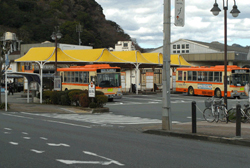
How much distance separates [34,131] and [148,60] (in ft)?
113

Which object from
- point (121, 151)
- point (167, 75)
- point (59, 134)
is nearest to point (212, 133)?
point (167, 75)

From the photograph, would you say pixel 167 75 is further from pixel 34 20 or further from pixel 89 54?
pixel 34 20

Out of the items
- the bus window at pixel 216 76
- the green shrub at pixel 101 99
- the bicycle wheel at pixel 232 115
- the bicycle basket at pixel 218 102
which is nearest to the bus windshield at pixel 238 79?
the bus window at pixel 216 76

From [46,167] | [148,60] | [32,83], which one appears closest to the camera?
[46,167]

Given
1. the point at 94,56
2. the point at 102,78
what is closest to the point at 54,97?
the point at 102,78

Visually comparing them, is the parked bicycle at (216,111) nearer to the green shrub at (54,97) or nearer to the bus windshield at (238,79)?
the green shrub at (54,97)

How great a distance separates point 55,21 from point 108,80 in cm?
8044

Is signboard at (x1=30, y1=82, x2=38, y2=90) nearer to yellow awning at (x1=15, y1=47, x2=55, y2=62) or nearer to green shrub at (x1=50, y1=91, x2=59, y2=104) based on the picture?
green shrub at (x1=50, y1=91, x2=59, y2=104)

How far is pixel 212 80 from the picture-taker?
120ft

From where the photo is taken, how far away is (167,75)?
42.5 ft

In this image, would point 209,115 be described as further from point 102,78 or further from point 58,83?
point 102,78

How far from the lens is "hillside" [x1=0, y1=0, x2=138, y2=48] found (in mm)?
100688

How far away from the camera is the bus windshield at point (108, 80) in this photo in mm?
31328

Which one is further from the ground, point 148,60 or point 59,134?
point 148,60
